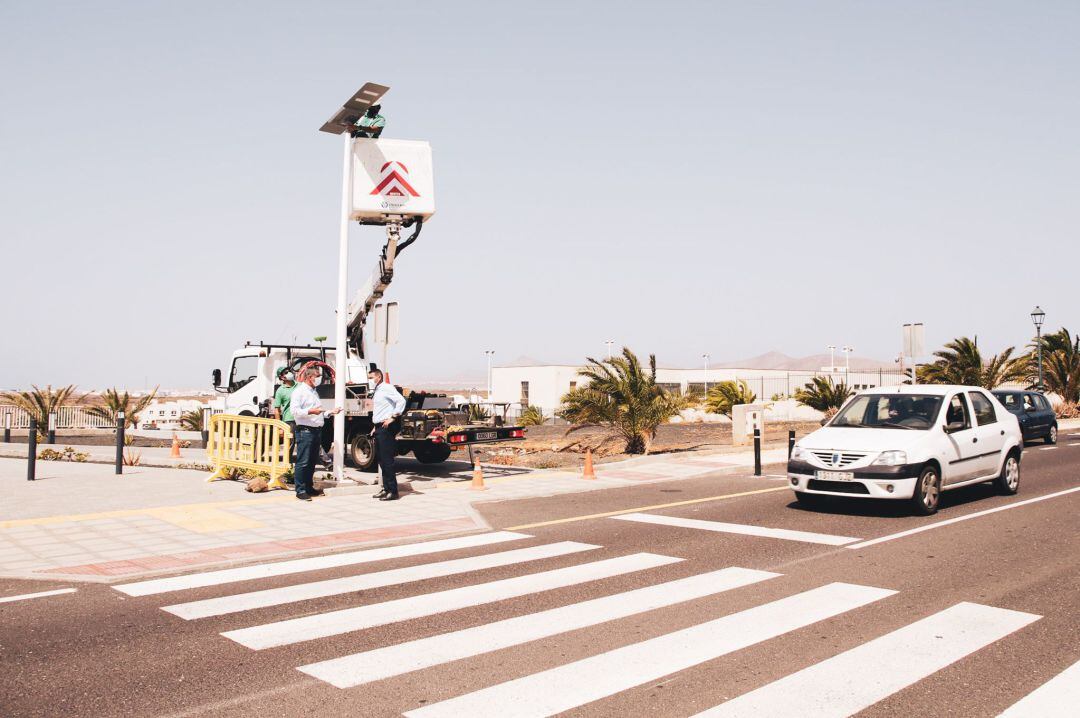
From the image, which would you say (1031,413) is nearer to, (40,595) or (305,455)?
(305,455)

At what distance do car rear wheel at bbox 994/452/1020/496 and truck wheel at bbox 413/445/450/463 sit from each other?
32.4ft

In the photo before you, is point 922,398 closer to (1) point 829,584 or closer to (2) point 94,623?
(1) point 829,584

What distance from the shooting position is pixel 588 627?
229 inches

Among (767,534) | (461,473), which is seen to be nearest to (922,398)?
(767,534)

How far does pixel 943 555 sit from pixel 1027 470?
10428 millimetres

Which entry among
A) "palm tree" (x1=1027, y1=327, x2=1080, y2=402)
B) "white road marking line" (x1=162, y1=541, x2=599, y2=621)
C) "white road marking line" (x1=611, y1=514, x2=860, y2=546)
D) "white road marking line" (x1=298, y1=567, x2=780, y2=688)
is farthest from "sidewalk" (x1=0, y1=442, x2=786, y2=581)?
"palm tree" (x1=1027, y1=327, x2=1080, y2=402)

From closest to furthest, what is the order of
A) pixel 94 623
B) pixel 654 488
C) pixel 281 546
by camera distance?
pixel 94 623 < pixel 281 546 < pixel 654 488

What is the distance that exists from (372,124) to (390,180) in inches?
38.4

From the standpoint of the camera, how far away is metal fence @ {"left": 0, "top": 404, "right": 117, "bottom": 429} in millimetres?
33688

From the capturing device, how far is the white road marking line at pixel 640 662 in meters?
4.37

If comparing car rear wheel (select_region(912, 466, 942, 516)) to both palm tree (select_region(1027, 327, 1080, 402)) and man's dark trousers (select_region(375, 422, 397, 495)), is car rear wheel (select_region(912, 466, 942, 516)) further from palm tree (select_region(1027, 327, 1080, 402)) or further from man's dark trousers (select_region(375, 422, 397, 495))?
palm tree (select_region(1027, 327, 1080, 402))

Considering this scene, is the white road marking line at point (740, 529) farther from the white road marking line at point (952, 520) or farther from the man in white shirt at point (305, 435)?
the man in white shirt at point (305, 435)

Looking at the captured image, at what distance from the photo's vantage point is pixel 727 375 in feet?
244

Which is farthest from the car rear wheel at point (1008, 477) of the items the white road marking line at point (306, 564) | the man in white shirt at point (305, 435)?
the man in white shirt at point (305, 435)
